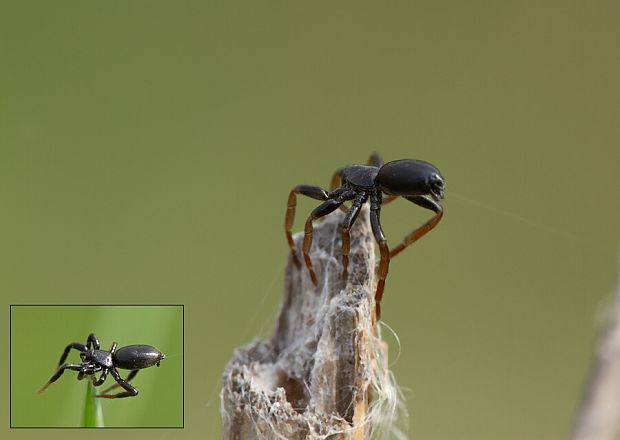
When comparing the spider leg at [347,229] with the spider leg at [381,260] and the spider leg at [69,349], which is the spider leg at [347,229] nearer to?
the spider leg at [381,260]

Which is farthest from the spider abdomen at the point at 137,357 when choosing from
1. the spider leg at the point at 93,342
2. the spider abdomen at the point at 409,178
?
the spider abdomen at the point at 409,178

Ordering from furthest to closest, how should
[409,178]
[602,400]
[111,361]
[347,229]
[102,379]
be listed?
[111,361], [102,379], [409,178], [347,229], [602,400]

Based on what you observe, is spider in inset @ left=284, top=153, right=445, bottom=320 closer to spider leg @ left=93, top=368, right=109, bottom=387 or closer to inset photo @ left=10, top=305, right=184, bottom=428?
inset photo @ left=10, top=305, right=184, bottom=428

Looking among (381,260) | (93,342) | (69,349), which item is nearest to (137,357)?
(93,342)

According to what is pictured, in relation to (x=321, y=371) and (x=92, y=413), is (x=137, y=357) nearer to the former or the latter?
(x=92, y=413)

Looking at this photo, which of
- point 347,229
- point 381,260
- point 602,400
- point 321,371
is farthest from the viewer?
point 381,260

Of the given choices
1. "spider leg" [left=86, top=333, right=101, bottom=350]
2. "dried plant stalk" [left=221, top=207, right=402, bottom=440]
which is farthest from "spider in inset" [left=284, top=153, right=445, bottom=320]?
"spider leg" [left=86, top=333, right=101, bottom=350]

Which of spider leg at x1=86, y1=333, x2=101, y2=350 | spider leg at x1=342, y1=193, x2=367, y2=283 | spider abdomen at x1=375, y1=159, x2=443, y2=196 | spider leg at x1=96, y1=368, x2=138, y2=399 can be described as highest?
spider abdomen at x1=375, y1=159, x2=443, y2=196
